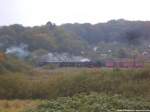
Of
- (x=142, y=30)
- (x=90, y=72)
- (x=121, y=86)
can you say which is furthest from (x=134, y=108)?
(x=142, y=30)

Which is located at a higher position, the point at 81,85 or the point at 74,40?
the point at 74,40

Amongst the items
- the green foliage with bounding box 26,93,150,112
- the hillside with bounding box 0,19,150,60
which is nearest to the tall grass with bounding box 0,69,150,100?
the green foliage with bounding box 26,93,150,112

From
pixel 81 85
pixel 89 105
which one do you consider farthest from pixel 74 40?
pixel 89 105

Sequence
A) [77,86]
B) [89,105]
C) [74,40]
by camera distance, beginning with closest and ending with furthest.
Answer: [89,105], [77,86], [74,40]

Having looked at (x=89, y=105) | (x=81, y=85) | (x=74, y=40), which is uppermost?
(x=74, y=40)

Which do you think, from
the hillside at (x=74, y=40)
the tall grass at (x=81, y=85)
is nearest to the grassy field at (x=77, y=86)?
the tall grass at (x=81, y=85)

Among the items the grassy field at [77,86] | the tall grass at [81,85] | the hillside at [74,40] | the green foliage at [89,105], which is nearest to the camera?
the green foliage at [89,105]

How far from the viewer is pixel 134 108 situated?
14594 mm

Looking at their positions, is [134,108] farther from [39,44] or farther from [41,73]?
[39,44]

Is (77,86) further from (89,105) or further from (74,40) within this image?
(74,40)

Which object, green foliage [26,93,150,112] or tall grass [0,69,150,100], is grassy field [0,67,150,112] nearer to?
tall grass [0,69,150,100]

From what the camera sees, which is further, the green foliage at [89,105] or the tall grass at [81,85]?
the tall grass at [81,85]

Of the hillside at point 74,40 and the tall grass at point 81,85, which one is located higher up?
the hillside at point 74,40

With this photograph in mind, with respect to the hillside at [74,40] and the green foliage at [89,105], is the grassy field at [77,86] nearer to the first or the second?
the green foliage at [89,105]
